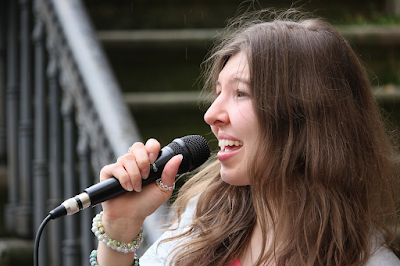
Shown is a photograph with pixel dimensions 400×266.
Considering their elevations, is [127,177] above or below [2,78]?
below

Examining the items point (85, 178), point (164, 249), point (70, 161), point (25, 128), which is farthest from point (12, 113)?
point (164, 249)

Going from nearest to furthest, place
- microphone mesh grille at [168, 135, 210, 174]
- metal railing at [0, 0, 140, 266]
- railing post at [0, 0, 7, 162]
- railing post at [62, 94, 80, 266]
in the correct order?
microphone mesh grille at [168, 135, 210, 174], metal railing at [0, 0, 140, 266], railing post at [62, 94, 80, 266], railing post at [0, 0, 7, 162]

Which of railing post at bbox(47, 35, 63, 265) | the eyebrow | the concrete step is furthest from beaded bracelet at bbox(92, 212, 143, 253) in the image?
the concrete step

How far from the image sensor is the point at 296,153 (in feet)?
4.39

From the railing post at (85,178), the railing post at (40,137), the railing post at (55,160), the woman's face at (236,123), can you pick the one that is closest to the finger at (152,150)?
the woman's face at (236,123)

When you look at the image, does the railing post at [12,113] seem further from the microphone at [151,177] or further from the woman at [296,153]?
the microphone at [151,177]

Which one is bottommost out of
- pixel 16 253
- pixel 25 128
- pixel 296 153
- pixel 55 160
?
pixel 16 253

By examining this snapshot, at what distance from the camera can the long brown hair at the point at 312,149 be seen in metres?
1.31

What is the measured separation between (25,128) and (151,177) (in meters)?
1.32

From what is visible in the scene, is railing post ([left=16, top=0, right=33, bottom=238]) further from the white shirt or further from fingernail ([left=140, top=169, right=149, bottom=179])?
fingernail ([left=140, top=169, right=149, bottom=179])

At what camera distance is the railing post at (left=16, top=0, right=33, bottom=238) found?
235cm

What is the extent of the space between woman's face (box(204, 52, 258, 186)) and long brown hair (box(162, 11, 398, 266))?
0.08 ft

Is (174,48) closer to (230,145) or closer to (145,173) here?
(230,145)

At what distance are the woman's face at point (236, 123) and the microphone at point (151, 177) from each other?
64mm
